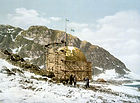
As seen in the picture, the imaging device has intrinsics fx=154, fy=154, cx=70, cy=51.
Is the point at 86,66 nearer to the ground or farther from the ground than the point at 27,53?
nearer to the ground

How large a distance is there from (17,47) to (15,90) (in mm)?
189329

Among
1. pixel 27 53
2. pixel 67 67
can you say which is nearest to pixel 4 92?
pixel 67 67

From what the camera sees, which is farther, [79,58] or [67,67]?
[79,58]

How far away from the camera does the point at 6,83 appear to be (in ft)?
45.3

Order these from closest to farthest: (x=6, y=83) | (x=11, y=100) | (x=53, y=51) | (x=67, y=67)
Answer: (x=11, y=100) < (x=6, y=83) < (x=67, y=67) < (x=53, y=51)

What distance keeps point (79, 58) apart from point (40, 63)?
139 m

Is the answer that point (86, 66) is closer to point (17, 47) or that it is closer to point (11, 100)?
point (11, 100)

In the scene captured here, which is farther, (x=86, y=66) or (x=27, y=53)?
(x=27, y=53)

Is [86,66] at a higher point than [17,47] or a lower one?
lower

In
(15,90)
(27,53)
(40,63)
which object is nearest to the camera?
(15,90)

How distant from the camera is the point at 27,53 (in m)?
182

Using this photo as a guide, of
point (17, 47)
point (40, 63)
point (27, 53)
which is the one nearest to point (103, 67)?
point (40, 63)

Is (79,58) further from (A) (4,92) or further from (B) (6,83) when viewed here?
(A) (4,92)

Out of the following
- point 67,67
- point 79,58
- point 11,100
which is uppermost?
point 79,58
